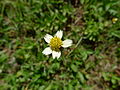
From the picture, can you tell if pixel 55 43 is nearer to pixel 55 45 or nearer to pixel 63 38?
pixel 55 45

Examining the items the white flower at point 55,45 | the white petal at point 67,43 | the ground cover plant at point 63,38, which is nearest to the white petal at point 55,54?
the white flower at point 55,45

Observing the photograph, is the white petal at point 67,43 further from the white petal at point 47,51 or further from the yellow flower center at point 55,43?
the white petal at point 47,51

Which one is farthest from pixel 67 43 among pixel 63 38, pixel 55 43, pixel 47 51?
pixel 63 38

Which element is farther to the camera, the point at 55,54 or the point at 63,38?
the point at 63,38

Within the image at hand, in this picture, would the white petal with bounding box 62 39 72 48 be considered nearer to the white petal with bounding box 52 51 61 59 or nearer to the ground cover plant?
the white petal with bounding box 52 51 61 59

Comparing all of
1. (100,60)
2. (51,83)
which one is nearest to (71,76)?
(51,83)

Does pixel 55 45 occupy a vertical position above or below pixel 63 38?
above

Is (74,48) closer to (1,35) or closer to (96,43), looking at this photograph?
(96,43)

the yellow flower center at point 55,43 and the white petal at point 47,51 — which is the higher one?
the yellow flower center at point 55,43

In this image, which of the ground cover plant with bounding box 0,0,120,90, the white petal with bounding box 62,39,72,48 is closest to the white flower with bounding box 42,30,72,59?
the white petal with bounding box 62,39,72,48
